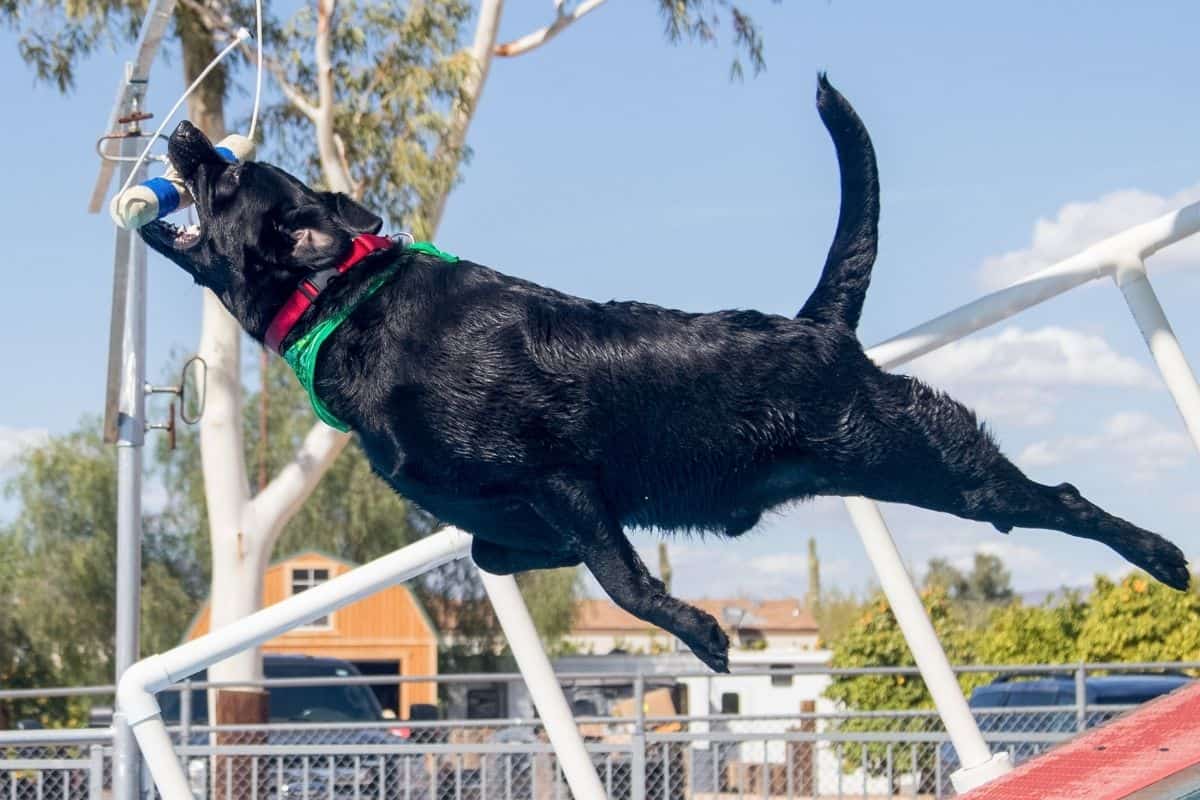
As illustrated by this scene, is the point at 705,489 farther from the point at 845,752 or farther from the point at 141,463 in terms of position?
the point at 845,752

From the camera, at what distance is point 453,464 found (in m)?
2.48

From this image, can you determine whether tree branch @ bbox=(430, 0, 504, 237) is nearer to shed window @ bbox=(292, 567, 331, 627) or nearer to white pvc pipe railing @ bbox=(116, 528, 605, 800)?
white pvc pipe railing @ bbox=(116, 528, 605, 800)

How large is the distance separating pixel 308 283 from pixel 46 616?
2850 centimetres

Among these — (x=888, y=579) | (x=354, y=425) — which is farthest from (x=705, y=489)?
(x=888, y=579)

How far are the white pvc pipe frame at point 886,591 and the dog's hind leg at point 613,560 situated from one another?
1.00 metres

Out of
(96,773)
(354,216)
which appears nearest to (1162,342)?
(354,216)

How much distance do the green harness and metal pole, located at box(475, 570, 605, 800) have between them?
4.54 ft

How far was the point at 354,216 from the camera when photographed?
8.41 ft

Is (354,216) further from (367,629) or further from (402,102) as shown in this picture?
(367,629)

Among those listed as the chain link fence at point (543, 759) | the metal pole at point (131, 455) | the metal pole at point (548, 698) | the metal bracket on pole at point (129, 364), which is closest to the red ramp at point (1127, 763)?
the metal pole at point (548, 698)

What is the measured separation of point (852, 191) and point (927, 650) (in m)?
1.37

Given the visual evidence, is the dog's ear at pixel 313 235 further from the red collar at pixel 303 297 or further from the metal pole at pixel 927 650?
the metal pole at pixel 927 650

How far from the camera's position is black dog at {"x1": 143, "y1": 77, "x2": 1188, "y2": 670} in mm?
2469

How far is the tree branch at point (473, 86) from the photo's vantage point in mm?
13031
